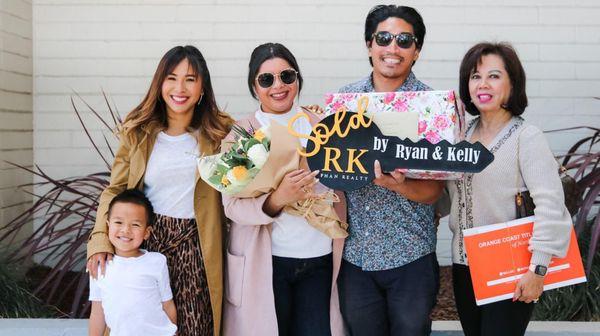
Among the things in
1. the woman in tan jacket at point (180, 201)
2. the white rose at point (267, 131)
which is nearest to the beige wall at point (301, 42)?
the woman in tan jacket at point (180, 201)

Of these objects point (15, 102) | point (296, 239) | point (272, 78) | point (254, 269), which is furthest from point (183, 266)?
point (15, 102)

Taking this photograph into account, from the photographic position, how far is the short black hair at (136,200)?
2.56 metres

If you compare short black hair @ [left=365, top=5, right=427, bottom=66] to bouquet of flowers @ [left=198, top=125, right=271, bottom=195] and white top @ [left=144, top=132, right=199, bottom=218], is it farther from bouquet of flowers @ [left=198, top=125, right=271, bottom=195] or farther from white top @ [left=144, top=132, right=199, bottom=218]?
white top @ [left=144, top=132, right=199, bottom=218]

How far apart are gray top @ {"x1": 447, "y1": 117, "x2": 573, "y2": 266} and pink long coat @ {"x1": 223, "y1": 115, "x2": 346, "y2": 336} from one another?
0.48 m

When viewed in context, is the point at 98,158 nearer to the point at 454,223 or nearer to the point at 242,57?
the point at 242,57

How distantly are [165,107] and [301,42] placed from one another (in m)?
2.25

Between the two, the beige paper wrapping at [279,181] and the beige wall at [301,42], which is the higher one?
the beige wall at [301,42]

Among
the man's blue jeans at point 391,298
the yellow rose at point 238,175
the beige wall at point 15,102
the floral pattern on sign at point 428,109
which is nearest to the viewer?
the floral pattern on sign at point 428,109

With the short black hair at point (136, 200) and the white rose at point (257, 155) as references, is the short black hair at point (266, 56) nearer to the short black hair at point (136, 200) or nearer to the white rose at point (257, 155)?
the white rose at point (257, 155)

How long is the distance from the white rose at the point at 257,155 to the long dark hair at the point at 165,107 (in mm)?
478

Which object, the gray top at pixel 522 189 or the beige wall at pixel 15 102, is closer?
the gray top at pixel 522 189

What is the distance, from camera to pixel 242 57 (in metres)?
4.88

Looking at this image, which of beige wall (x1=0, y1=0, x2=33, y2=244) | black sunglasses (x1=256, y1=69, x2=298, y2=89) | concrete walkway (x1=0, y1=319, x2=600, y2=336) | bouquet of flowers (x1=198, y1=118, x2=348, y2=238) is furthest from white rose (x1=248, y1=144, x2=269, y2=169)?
beige wall (x1=0, y1=0, x2=33, y2=244)

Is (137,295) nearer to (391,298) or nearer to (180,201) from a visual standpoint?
(180,201)
